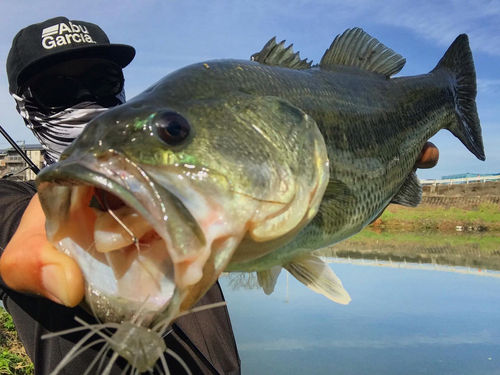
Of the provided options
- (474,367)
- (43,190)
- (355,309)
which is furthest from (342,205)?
(355,309)

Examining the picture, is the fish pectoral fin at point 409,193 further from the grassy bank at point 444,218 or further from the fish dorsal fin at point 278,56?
the grassy bank at point 444,218

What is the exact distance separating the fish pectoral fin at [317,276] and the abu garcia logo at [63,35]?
1.83 metres

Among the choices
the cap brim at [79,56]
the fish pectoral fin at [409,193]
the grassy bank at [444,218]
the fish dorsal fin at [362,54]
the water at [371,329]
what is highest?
the grassy bank at [444,218]

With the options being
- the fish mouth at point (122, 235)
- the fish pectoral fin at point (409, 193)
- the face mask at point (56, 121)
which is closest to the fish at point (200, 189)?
the fish mouth at point (122, 235)

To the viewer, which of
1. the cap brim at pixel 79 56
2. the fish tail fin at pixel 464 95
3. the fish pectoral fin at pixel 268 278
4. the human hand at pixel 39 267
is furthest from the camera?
the fish tail fin at pixel 464 95

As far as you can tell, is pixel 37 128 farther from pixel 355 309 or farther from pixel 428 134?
pixel 355 309

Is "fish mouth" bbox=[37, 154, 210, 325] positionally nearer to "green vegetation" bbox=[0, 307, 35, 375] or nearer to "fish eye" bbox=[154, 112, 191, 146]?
"fish eye" bbox=[154, 112, 191, 146]

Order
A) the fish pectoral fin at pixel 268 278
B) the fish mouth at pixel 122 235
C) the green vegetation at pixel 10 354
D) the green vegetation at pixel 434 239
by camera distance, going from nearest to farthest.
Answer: the fish mouth at pixel 122 235, the fish pectoral fin at pixel 268 278, the green vegetation at pixel 10 354, the green vegetation at pixel 434 239

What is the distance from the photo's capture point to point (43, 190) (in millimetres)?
952

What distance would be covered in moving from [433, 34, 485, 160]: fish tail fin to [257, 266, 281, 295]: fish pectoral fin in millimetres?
1843

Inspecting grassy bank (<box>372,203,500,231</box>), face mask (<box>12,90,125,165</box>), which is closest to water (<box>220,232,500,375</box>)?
face mask (<box>12,90,125,165</box>)

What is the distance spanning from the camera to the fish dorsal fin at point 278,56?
1707 millimetres

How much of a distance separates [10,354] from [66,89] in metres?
3.19

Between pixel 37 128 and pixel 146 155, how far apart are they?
1778 millimetres
